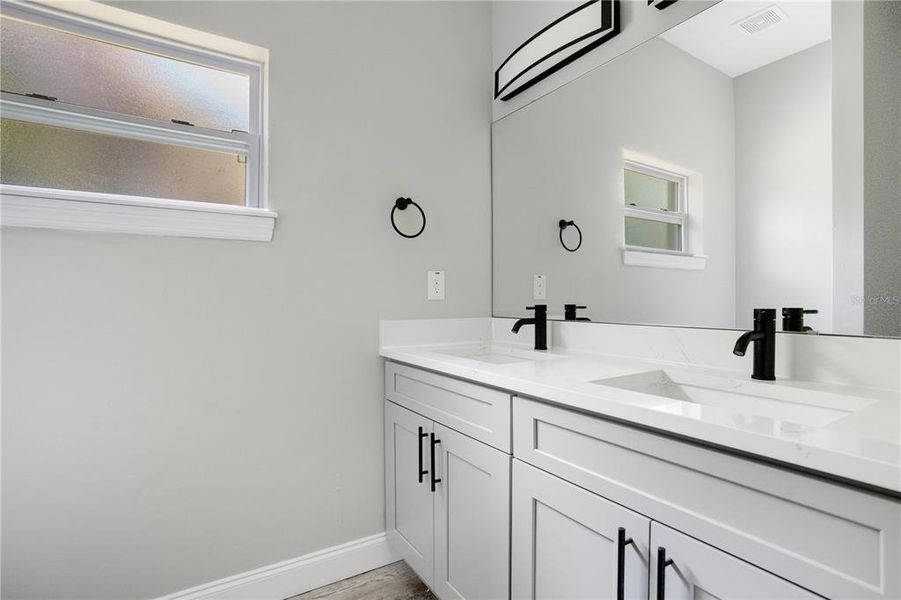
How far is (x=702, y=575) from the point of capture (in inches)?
29.1

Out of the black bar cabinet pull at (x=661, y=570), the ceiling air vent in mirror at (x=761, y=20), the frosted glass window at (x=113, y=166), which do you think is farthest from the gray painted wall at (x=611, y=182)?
the frosted glass window at (x=113, y=166)

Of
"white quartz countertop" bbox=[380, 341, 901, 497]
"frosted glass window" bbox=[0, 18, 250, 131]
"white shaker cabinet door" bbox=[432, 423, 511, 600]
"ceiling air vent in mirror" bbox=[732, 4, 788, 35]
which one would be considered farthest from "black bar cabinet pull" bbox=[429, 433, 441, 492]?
"ceiling air vent in mirror" bbox=[732, 4, 788, 35]

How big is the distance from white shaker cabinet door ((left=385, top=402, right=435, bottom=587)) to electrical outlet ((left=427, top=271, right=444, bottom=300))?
1.59 ft

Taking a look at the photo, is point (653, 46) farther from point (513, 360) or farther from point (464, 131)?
point (513, 360)

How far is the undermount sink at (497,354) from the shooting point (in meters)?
1.65

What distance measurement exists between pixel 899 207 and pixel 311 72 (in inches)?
68.5

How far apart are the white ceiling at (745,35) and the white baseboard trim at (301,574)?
1982mm

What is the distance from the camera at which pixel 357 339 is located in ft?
5.69

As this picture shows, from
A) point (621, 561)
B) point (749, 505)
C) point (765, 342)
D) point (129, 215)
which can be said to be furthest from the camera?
point (129, 215)

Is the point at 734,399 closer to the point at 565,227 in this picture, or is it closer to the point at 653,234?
the point at 653,234

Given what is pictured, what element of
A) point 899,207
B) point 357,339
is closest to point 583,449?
point 899,207

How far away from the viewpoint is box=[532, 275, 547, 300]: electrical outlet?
1.83 metres

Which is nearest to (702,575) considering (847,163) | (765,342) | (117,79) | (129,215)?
(765,342)

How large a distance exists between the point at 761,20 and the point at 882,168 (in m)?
0.50
